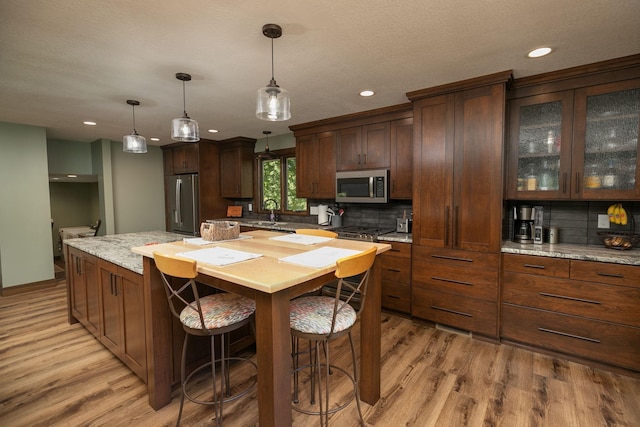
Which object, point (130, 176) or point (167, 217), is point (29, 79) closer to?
point (130, 176)

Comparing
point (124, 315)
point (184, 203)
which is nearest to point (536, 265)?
point (124, 315)

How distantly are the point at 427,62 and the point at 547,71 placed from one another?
3.49 ft

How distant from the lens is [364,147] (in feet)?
12.3

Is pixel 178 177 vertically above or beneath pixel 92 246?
above

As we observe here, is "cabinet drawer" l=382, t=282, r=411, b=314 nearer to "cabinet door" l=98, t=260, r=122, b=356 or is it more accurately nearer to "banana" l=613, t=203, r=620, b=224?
"banana" l=613, t=203, r=620, b=224

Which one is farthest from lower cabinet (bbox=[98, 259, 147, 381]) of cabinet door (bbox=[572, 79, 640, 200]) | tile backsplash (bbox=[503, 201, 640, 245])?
cabinet door (bbox=[572, 79, 640, 200])

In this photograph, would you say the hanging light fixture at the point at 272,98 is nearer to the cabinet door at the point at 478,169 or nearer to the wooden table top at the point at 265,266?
the wooden table top at the point at 265,266

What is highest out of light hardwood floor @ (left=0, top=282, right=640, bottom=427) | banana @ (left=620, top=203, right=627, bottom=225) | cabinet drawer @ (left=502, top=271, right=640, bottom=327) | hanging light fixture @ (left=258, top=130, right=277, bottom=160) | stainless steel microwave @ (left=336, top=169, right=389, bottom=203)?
hanging light fixture @ (left=258, top=130, right=277, bottom=160)

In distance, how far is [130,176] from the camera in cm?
561

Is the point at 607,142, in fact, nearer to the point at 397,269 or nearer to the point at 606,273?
the point at 606,273

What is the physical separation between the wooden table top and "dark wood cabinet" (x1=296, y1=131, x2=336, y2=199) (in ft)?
6.96

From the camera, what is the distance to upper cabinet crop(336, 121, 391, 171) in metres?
3.58

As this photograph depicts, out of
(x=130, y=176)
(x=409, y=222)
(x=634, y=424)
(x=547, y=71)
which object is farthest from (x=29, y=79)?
(x=634, y=424)

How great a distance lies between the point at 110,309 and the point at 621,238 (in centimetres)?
414
